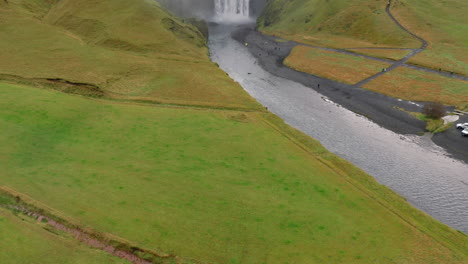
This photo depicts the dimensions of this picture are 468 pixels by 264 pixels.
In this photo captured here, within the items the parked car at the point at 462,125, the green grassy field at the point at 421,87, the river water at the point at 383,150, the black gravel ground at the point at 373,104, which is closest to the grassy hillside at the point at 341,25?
the black gravel ground at the point at 373,104

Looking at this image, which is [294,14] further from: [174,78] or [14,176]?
[14,176]

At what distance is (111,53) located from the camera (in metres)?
96.2

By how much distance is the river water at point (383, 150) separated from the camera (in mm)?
47781

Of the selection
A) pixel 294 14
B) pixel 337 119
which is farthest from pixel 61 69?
pixel 294 14

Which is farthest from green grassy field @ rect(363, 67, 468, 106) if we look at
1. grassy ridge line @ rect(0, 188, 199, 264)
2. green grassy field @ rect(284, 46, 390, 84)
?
grassy ridge line @ rect(0, 188, 199, 264)

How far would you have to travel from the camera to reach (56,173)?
41938mm

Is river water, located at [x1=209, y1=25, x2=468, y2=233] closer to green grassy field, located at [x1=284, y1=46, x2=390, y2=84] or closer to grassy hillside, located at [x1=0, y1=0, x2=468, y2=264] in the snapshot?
grassy hillside, located at [x1=0, y1=0, x2=468, y2=264]

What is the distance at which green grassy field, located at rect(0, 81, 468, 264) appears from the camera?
111 feet

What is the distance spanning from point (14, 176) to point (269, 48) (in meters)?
123

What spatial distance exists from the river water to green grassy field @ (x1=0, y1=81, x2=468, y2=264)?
6.53m

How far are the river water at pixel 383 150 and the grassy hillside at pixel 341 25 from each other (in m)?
54.9

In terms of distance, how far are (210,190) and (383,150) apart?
125 ft

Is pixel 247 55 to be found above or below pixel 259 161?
above

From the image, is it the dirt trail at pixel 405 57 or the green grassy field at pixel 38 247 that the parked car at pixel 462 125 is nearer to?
the dirt trail at pixel 405 57
